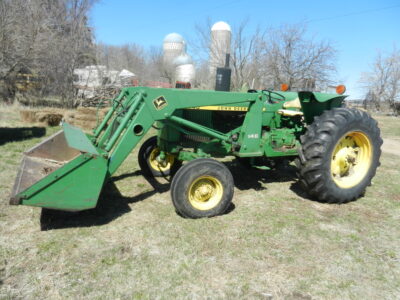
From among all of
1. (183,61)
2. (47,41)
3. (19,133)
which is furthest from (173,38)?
(19,133)

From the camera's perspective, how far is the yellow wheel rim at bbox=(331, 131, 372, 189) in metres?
4.85

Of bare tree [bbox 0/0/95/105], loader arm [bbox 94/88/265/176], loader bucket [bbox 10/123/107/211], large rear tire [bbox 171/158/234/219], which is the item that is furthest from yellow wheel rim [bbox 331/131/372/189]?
bare tree [bbox 0/0/95/105]

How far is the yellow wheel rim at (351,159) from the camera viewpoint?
15.9 feet

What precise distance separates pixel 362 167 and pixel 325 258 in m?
2.39

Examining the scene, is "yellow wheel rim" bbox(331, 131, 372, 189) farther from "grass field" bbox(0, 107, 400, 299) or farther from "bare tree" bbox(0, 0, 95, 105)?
"bare tree" bbox(0, 0, 95, 105)

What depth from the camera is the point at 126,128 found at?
3816mm

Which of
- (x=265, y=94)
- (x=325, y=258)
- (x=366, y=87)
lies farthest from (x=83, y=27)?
(x=366, y=87)

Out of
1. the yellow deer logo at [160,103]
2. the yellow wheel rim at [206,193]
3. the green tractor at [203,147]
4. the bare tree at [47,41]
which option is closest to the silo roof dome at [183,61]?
the bare tree at [47,41]

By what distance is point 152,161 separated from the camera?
5.59 m

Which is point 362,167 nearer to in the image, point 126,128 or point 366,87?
point 126,128

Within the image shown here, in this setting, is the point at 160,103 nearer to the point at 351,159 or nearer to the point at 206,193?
the point at 206,193

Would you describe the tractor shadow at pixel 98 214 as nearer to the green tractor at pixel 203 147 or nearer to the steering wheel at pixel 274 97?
the green tractor at pixel 203 147

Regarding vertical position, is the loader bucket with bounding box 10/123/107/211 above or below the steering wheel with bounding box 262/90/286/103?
below

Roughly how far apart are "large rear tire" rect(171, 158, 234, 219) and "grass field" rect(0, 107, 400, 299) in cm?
15
